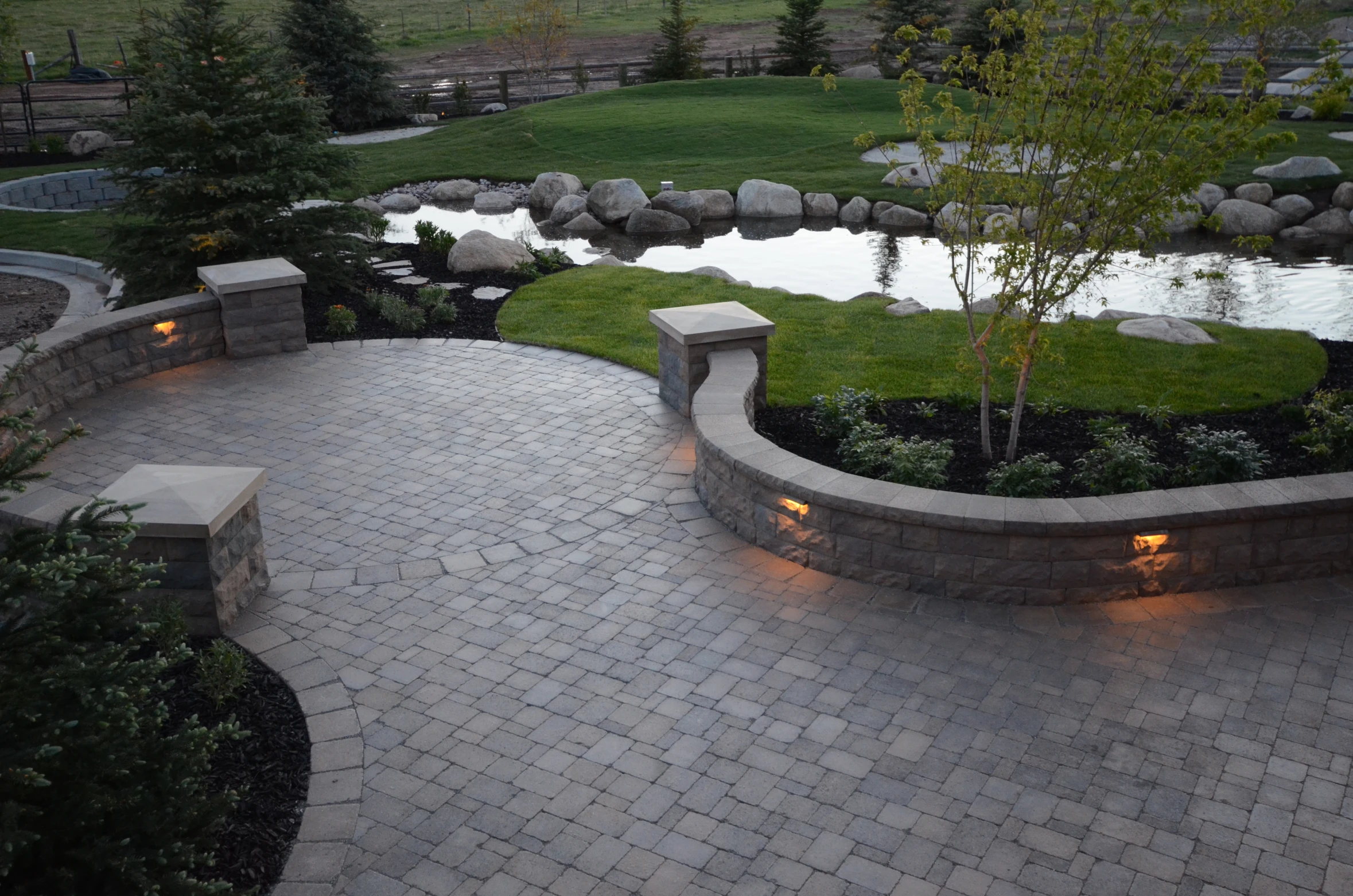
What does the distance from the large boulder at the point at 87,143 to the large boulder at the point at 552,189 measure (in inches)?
412

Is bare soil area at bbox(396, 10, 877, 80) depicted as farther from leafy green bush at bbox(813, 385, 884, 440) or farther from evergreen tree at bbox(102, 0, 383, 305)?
leafy green bush at bbox(813, 385, 884, 440)

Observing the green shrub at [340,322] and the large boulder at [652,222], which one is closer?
the green shrub at [340,322]

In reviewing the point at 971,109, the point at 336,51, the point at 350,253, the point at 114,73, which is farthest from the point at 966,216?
the point at 114,73

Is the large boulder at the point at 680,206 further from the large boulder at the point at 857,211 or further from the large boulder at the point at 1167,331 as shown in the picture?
→ the large boulder at the point at 1167,331

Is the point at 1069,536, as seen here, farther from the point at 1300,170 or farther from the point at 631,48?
the point at 631,48

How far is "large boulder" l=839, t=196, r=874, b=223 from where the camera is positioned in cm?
2047

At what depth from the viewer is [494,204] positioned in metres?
22.5

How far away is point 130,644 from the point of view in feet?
14.6

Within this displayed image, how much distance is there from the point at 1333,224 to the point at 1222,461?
13.6 meters

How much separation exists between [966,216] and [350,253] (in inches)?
315

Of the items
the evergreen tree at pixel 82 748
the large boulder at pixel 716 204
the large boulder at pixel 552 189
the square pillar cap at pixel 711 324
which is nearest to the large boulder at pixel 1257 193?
the large boulder at pixel 716 204

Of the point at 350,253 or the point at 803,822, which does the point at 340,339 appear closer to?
the point at 350,253

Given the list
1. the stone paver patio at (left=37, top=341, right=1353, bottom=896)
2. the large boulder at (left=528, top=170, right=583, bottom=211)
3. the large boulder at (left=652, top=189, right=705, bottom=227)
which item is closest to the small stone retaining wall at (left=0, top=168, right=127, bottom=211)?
the large boulder at (left=528, top=170, right=583, bottom=211)

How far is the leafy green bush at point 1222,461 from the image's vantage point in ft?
25.3
